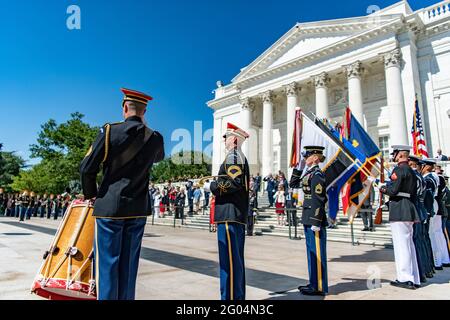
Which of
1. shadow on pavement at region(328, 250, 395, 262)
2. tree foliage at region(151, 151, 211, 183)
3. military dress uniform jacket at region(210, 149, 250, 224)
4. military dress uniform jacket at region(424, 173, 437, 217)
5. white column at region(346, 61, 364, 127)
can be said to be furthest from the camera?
tree foliage at region(151, 151, 211, 183)

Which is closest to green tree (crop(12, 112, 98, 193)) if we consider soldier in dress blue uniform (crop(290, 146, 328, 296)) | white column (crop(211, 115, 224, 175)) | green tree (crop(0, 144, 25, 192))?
green tree (crop(0, 144, 25, 192))

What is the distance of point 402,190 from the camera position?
5699 mm

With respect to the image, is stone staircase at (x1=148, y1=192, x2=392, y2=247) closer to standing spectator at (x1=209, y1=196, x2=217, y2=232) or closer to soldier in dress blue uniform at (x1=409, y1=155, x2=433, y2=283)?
standing spectator at (x1=209, y1=196, x2=217, y2=232)

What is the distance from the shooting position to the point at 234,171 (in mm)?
4051

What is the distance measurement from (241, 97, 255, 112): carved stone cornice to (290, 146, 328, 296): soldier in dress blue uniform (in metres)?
28.9

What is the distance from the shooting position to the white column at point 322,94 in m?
26.3

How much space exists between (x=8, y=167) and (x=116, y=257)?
6981 cm

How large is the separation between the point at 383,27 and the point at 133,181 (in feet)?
83.5

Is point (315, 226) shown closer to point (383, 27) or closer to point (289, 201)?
point (289, 201)

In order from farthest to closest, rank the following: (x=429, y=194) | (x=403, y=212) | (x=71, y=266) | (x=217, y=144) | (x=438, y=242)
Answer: (x=217, y=144)
(x=438, y=242)
(x=429, y=194)
(x=403, y=212)
(x=71, y=266)

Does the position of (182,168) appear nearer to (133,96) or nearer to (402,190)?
(402,190)

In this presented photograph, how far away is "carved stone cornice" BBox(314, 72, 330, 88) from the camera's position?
87.0ft

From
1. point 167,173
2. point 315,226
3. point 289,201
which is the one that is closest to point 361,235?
point 289,201

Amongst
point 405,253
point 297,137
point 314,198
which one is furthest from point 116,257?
point 297,137
